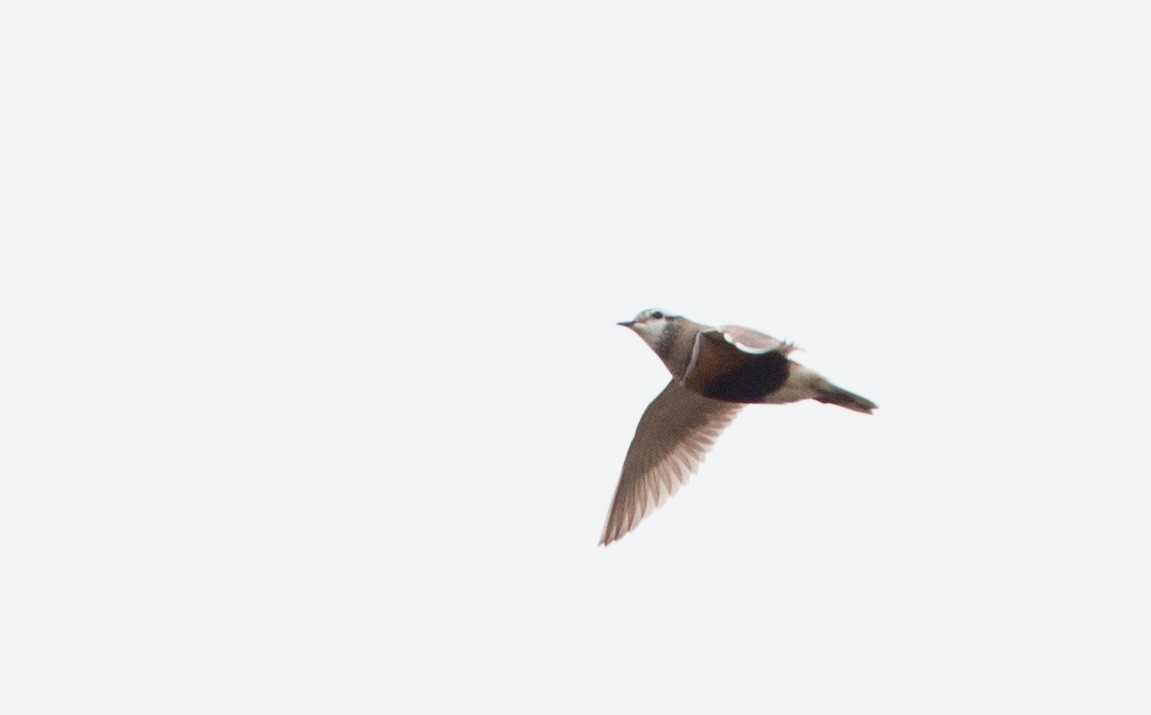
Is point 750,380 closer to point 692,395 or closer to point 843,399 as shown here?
point 843,399

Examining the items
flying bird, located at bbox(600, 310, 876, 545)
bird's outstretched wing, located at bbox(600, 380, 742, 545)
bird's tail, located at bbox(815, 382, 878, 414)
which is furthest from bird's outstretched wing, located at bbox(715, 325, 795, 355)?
bird's outstretched wing, located at bbox(600, 380, 742, 545)

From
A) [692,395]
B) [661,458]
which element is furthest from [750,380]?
[661,458]

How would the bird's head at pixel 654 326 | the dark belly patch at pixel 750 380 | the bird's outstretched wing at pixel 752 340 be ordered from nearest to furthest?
the bird's outstretched wing at pixel 752 340, the dark belly patch at pixel 750 380, the bird's head at pixel 654 326

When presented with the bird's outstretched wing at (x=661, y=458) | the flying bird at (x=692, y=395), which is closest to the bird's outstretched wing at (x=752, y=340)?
the flying bird at (x=692, y=395)

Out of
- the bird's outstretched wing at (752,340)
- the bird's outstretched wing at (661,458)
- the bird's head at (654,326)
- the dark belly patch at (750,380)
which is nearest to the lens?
the bird's outstretched wing at (752,340)

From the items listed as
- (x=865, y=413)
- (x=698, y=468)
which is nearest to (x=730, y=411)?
(x=698, y=468)

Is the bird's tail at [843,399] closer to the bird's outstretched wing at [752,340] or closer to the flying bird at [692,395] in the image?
the flying bird at [692,395]

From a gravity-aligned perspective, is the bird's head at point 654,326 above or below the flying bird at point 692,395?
above

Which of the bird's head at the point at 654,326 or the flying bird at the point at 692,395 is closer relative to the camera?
the flying bird at the point at 692,395

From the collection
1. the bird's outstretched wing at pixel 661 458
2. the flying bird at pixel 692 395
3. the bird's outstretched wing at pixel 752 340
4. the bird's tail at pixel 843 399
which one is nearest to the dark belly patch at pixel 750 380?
the flying bird at pixel 692 395

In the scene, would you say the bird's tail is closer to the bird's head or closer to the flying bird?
the flying bird
